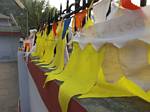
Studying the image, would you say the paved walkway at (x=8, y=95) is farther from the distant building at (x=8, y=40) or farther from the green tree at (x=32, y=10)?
the green tree at (x=32, y=10)

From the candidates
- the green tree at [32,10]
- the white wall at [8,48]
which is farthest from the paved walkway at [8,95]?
the green tree at [32,10]

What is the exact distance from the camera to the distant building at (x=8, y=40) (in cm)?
1948

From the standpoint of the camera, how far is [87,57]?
1.53 m

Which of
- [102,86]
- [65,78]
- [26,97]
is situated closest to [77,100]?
[102,86]

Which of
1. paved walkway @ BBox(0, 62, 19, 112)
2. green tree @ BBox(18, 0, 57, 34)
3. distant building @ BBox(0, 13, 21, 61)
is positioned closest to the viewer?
paved walkway @ BBox(0, 62, 19, 112)

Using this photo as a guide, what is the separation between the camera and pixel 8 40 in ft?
64.6

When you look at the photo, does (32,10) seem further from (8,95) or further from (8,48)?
(8,95)

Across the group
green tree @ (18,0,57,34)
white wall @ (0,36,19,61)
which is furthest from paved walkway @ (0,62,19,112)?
green tree @ (18,0,57,34)

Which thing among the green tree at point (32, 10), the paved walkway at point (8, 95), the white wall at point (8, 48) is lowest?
the paved walkway at point (8, 95)

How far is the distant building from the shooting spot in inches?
767

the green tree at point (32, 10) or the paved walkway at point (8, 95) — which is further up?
the green tree at point (32, 10)

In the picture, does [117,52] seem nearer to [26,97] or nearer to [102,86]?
→ [102,86]

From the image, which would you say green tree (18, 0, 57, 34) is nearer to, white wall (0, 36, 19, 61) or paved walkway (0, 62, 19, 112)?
white wall (0, 36, 19, 61)

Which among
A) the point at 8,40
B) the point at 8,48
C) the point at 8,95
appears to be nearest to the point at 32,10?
the point at 8,40
